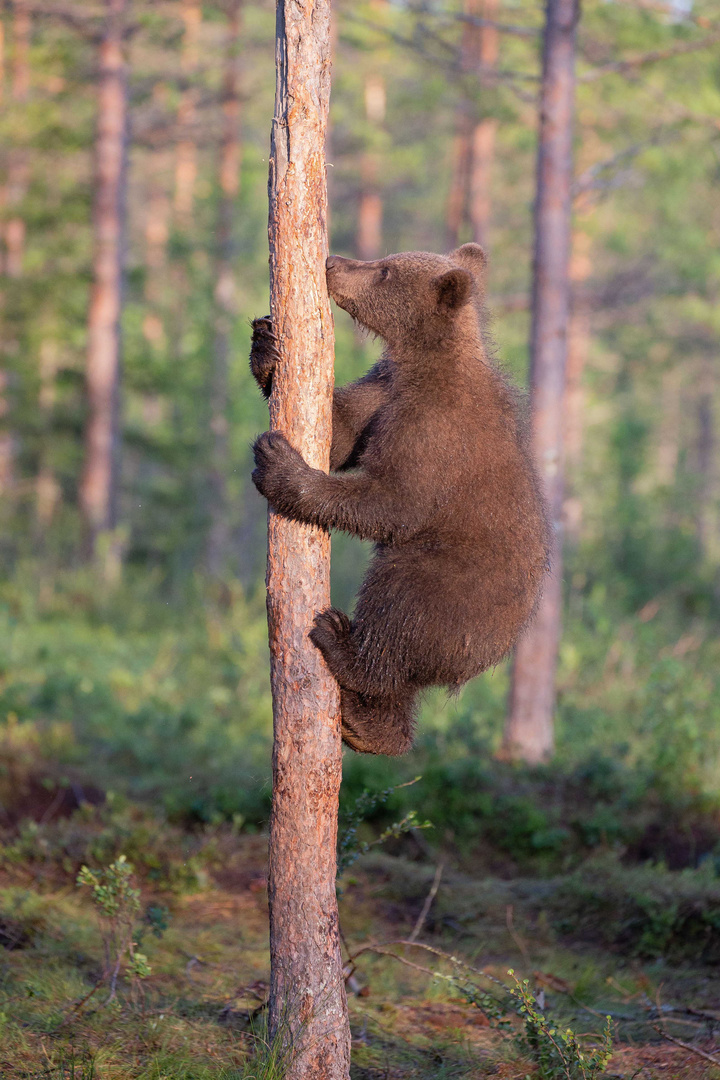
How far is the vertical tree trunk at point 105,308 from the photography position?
14914mm

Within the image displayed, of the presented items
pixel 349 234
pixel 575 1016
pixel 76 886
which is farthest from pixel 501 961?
pixel 349 234

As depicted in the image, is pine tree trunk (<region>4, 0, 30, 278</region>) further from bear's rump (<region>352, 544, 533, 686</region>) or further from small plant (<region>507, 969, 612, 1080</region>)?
small plant (<region>507, 969, 612, 1080</region>)

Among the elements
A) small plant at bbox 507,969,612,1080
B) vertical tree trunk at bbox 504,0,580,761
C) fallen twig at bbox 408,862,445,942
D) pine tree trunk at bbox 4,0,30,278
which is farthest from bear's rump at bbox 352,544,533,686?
pine tree trunk at bbox 4,0,30,278

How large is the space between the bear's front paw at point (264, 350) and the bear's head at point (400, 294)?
731 millimetres

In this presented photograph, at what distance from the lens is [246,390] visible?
2067cm

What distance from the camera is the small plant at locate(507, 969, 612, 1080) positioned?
363 centimetres

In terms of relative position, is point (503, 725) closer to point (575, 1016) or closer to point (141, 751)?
point (141, 751)

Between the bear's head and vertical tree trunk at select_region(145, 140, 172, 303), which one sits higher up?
vertical tree trunk at select_region(145, 140, 172, 303)

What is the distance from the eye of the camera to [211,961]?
5066mm

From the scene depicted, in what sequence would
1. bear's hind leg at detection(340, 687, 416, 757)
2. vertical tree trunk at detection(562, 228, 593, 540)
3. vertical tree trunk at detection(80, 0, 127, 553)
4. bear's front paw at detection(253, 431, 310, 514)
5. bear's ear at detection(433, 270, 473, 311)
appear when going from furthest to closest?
1. vertical tree trunk at detection(562, 228, 593, 540)
2. vertical tree trunk at detection(80, 0, 127, 553)
3. bear's ear at detection(433, 270, 473, 311)
4. bear's hind leg at detection(340, 687, 416, 757)
5. bear's front paw at detection(253, 431, 310, 514)

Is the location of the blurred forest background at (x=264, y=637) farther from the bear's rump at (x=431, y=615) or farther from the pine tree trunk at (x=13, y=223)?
the bear's rump at (x=431, y=615)

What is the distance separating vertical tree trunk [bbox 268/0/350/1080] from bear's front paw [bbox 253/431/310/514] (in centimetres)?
7

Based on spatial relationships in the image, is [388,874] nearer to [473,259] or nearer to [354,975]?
[354,975]

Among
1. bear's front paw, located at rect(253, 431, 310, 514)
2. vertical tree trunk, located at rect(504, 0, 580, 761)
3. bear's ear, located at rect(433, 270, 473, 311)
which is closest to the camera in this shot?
bear's front paw, located at rect(253, 431, 310, 514)
